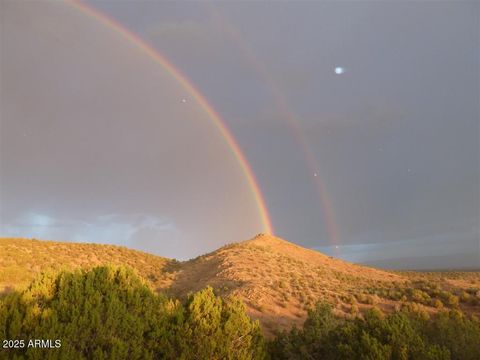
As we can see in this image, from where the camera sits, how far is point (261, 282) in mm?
31531

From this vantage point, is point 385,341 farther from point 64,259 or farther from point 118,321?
point 64,259

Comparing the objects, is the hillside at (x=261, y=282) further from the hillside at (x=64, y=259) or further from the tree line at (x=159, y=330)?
the tree line at (x=159, y=330)

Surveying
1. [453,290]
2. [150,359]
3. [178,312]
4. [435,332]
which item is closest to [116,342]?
[150,359]

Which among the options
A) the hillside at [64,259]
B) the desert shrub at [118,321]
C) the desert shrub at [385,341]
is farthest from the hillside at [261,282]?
the desert shrub at [385,341]

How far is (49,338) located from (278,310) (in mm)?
16873

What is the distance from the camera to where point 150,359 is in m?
10.5

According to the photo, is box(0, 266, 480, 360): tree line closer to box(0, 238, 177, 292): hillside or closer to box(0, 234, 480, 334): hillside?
box(0, 234, 480, 334): hillside

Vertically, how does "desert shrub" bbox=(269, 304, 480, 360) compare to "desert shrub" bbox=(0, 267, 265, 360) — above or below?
below

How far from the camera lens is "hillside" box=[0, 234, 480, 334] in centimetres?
2480

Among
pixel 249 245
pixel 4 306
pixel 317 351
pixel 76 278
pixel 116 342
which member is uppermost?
pixel 249 245

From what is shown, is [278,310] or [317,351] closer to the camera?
[317,351]

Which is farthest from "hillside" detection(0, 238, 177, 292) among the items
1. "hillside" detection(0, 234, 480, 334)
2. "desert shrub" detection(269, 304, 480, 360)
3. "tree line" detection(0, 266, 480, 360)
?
"desert shrub" detection(269, 304, 480, 360)

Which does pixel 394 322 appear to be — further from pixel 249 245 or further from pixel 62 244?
pixel 62 244

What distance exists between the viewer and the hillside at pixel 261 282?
24.8 metres
